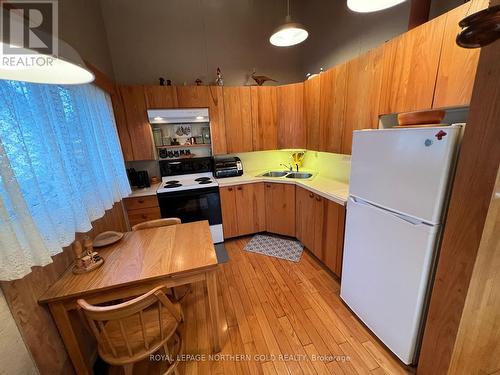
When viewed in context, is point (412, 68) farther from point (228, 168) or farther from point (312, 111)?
point (228, 168)

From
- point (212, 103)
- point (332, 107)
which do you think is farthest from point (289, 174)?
point (212, 103)

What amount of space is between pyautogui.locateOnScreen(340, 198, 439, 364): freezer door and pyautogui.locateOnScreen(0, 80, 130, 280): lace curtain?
1.86 m

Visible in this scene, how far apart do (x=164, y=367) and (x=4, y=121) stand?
65.6 inches

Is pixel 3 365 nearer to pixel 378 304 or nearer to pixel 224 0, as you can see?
pixel 378 304

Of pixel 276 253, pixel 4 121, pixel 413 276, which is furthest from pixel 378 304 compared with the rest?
pixel 4 121

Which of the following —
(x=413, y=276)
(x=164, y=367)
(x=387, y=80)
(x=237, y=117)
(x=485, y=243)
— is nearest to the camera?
(x=485, y=243)

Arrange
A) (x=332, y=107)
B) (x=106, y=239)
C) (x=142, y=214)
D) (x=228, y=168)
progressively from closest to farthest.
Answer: (x=106, y=239)
(x=332, y=107)
(x=142, y=214)
(x=228, y=168)

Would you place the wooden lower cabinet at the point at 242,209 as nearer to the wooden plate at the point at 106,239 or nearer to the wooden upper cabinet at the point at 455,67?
Result: the wooden plate at the point at 106,239

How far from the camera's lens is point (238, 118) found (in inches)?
111

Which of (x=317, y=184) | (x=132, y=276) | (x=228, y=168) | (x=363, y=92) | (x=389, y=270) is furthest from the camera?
(x=228, y=168)

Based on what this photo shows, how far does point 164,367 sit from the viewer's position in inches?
54.3

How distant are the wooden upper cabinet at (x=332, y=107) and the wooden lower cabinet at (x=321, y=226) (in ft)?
1.97

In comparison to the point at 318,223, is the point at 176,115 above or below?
above

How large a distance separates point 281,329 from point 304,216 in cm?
126
